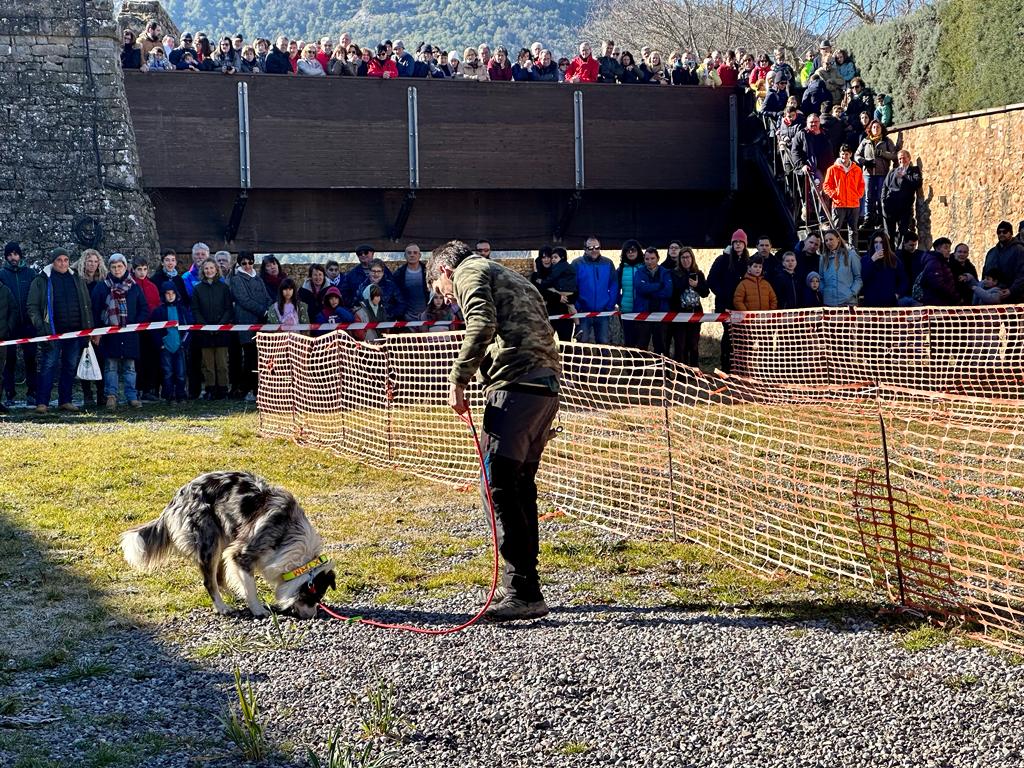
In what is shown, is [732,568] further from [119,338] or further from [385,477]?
[119,338]

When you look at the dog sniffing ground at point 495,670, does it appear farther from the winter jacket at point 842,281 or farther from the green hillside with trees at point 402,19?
the green hillside with trees at point 402,19

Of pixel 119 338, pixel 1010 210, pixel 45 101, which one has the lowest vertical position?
pixel 119 338

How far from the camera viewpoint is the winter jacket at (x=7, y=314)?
16.0m

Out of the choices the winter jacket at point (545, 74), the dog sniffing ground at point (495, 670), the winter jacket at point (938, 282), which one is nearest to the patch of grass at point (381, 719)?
the dog sniffing ground at point (495, 670)

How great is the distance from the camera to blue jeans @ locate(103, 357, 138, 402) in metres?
16.4

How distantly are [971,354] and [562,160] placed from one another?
10041 mm

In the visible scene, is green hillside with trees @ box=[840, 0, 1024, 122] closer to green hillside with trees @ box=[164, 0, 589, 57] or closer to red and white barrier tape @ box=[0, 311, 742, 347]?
red and white barrier tape @ box=[0, 311, 742, 347]

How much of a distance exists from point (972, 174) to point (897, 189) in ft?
4.08

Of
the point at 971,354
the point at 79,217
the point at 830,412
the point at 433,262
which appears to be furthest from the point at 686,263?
the point at 433,262

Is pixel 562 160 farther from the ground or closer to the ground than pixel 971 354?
farther from the ground

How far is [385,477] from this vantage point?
36.2 feet

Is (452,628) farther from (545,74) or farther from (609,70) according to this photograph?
(609,70)

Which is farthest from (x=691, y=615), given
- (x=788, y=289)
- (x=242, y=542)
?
(x=788, y=289)

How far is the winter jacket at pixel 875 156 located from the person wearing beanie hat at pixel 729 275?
3875 millimetres
